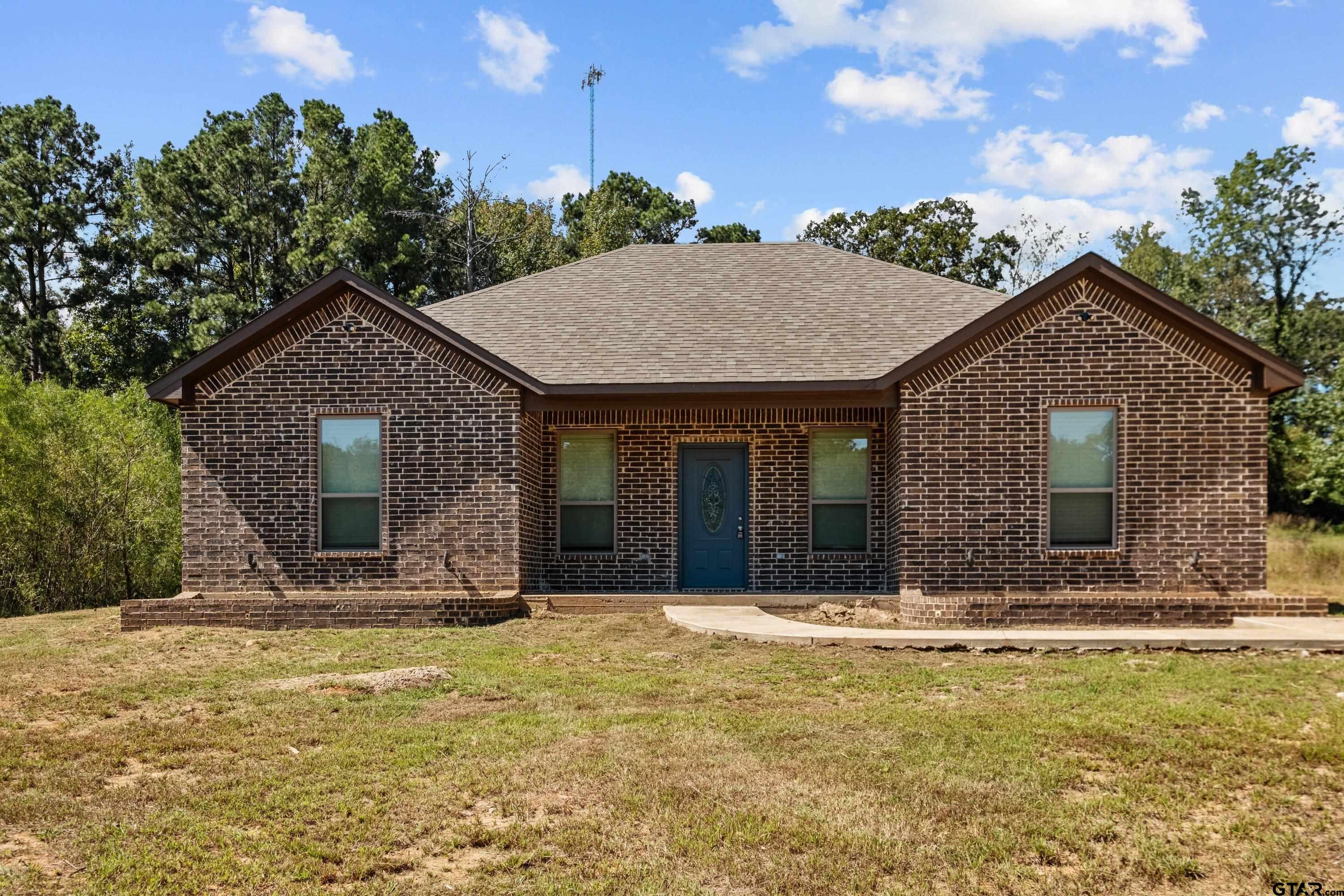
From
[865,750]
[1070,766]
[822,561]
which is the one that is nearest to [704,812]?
[865,750]

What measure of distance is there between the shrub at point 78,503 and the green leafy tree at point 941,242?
934 inches

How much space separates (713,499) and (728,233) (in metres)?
33.3

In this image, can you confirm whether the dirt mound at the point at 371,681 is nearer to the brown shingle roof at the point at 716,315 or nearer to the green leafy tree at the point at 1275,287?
the brown shingle roof at the point at 716,315

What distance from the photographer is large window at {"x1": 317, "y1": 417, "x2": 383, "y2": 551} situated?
14195mm

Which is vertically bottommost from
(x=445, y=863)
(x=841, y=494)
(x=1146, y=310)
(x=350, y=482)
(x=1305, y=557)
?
(x=445, y=863)

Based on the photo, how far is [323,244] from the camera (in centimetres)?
3428

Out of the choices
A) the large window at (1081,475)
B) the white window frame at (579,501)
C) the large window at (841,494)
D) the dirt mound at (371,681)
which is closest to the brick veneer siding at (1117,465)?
the large window at (1081,475)

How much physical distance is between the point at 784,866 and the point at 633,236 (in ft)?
136

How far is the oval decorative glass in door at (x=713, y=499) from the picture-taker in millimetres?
15453

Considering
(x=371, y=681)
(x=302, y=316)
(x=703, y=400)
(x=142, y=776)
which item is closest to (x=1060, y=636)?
(x=703, y=400)

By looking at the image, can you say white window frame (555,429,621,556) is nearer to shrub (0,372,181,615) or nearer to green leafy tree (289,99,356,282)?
shrub (0,372,181,615)

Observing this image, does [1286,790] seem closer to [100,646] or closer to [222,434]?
[100,646]

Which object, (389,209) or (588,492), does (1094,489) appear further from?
(389,209)

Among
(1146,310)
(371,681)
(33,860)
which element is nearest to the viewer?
(33,860)
